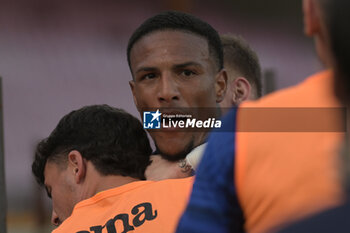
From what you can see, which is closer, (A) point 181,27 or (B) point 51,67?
(A) point 181,27

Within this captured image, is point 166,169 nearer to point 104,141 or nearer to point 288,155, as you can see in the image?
point 104,141

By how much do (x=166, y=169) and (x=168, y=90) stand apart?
0.87ft

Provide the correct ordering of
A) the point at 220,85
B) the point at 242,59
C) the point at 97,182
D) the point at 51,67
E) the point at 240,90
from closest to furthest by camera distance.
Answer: the point at 97,182
the point at 220,85
the point at 240,90
the point at 242,59
the point at 51,67

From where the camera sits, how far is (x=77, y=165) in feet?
5.85

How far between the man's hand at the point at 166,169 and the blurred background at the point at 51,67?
335 cm

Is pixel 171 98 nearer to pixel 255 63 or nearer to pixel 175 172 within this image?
pixel 175 172

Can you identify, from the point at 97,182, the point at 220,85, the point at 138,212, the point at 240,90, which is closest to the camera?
the point at 138,212

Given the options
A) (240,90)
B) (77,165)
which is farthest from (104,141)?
(240,90)

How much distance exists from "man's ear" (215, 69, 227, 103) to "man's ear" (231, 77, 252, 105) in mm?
215

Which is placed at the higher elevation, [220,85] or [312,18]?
[312,18]

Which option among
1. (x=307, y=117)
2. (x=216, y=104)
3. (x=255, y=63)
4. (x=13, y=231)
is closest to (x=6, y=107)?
(x=13, y=231)

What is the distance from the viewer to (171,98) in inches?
67.9

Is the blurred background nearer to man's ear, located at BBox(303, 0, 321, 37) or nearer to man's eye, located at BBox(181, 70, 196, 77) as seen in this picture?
man's eye, located at BBox(181, 70, 196, 77)

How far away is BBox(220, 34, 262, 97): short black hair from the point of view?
2258mm
